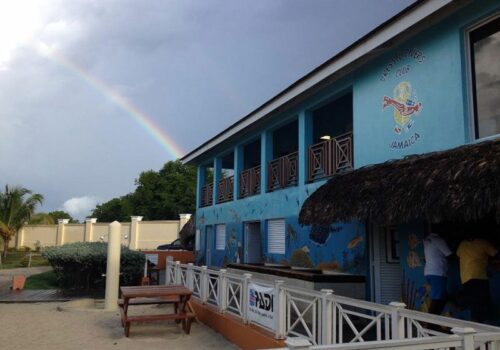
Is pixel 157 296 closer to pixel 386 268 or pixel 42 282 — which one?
pixel 386 268

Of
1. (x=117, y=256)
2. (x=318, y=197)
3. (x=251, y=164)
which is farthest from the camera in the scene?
(x=251, y=164)

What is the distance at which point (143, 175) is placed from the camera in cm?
5322

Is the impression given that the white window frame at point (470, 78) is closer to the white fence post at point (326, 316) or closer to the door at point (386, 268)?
the door at point (386, 268)

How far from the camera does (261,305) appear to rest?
25.8 ft

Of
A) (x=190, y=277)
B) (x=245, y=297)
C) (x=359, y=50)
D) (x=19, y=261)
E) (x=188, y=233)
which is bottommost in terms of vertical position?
(x=19, y=261)

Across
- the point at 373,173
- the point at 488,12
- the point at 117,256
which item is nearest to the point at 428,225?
the point at 373,173

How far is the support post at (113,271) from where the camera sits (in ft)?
42.8

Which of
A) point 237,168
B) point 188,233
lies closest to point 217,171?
point 237,168

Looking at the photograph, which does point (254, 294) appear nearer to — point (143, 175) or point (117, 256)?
point (117, 256)

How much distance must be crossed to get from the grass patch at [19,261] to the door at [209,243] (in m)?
12.1

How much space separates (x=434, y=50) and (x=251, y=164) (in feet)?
38.6

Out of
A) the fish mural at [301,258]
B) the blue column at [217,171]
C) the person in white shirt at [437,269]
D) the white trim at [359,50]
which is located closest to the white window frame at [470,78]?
the white trim at [359,50]

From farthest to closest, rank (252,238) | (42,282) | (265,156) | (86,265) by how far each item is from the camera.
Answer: (42,282) < (86,265) < (252,238) < (265,156)

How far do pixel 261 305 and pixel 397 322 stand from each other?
132 inches
